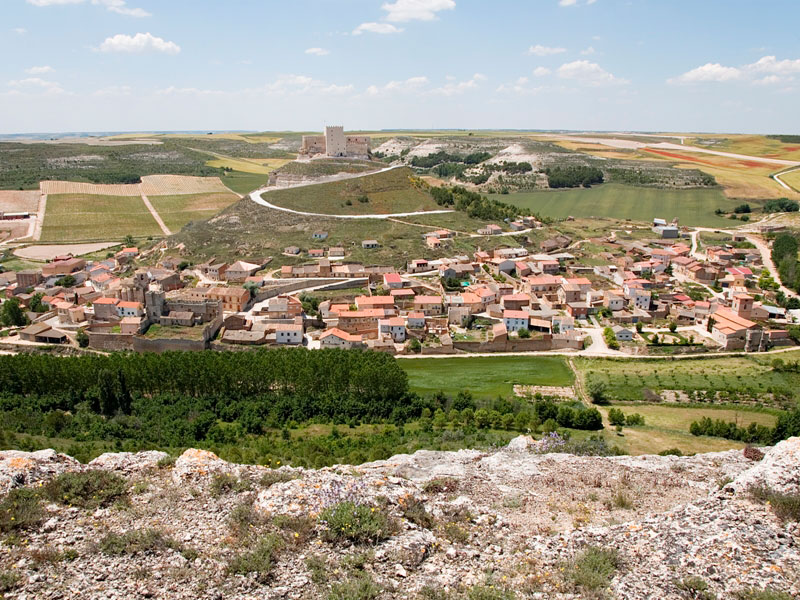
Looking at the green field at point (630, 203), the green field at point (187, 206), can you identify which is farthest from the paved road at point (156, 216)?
the green field at point (630, 203)

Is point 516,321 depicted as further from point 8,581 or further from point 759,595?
point 8,581

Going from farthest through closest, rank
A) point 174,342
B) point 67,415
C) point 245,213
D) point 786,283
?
point 245,213
point 786,283
point 174,342
point 67,415

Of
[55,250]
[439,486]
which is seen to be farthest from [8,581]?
[55,250]

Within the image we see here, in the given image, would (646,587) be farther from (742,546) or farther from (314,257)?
(314,257)

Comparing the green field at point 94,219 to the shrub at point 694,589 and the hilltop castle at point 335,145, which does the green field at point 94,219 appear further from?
the shrub at point 694,589

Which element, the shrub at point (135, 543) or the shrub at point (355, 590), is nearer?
the shrub at point (355, 590)

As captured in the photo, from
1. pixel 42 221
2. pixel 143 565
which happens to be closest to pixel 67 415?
pixel 143 565

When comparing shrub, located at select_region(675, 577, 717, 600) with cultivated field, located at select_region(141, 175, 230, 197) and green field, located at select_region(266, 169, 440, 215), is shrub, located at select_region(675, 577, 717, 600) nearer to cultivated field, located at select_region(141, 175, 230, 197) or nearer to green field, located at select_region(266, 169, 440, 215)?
green field, located at select_region(266, 169, 440, 215)
